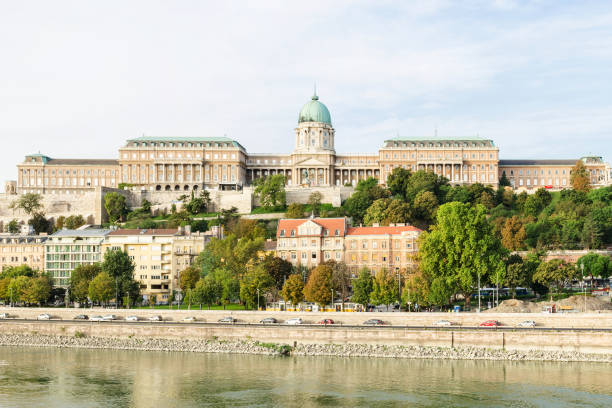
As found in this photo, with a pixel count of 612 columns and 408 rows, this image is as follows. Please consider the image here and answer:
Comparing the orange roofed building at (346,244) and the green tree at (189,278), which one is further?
the orange roofed building at (346,244)

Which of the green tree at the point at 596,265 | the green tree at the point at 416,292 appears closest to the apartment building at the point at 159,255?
the green tree at the point at 416,292

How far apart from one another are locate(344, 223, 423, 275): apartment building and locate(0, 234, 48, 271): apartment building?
39099mm

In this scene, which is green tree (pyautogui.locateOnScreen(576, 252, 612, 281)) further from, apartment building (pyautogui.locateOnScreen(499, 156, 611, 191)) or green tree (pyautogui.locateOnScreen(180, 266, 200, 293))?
apartment building (pyautogui.locateOnScreen(499, 156, 611, 191))

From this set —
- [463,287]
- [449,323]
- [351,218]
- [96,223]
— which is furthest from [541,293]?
[96,223]

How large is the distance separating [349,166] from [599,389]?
11178 cm

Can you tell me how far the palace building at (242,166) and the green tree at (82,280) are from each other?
68.6m

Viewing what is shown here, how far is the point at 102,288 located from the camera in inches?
3056

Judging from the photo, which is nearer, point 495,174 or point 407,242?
point 407,242

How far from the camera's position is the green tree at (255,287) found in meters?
72.4

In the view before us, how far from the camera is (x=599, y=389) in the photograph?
1845 inches

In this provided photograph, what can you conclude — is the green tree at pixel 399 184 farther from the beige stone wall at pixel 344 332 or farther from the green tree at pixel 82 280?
the beige stone wall at pixel 344 332

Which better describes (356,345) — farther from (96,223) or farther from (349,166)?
(349,166)

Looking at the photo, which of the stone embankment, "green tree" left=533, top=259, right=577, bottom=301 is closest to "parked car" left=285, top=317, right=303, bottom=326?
the stone embankment

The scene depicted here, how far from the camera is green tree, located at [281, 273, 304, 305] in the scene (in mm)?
72125
